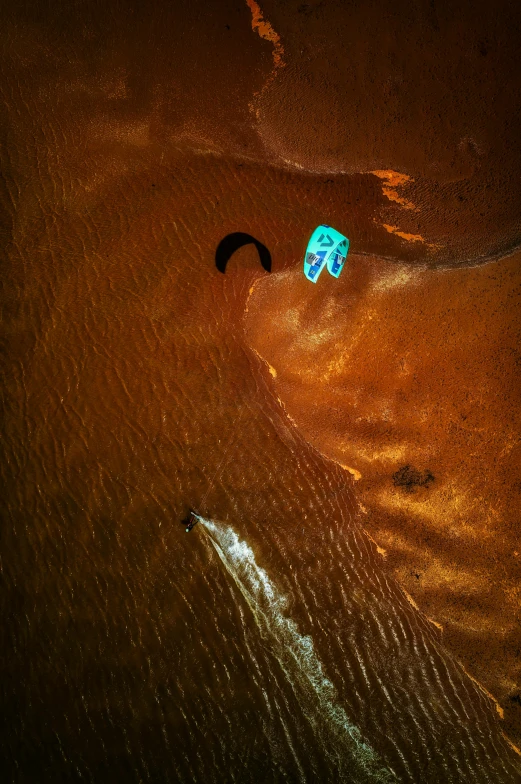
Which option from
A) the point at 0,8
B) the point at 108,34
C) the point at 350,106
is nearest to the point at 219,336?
the point at 350,106

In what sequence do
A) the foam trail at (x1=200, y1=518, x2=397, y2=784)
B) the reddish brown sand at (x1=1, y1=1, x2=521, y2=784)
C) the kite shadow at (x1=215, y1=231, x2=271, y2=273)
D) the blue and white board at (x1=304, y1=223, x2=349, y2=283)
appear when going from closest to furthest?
the foam trail at (x1=200, y1=518, x2=397, y2=784), the reddish brown sand at (x1=1, y1=1, x2=521, y2=784), the blue and white board at (x1=304, y1=223, x2=349, y2=283), the kite shadow at (x1=215, y1=231, x2=271, y2=273)

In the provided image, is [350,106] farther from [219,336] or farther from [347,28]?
[219,336]

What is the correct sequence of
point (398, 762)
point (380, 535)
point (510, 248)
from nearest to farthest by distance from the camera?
point (398, 762)
point (380, 535)
point (510, 248)

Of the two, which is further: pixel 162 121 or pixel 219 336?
pixel 162 121

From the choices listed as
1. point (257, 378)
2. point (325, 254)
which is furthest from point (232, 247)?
point (257, 378)

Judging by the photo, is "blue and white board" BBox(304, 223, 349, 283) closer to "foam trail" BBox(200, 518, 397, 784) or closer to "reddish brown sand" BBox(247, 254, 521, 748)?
"reddish brown sand" BBox(247, 254, 521, 748)

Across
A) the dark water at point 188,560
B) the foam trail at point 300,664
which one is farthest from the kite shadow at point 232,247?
the foam trail at point 300,664

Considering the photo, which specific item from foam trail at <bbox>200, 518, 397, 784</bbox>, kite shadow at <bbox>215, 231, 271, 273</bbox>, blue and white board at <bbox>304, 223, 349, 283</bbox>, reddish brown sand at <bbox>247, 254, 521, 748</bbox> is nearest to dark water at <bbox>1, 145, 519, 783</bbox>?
foam trail at <bbox>200, 518, 397, 784</bbox>

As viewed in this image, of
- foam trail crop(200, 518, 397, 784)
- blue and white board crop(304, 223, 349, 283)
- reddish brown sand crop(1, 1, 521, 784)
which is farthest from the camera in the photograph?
blue and white board crop(304, 223, 349, 283)
